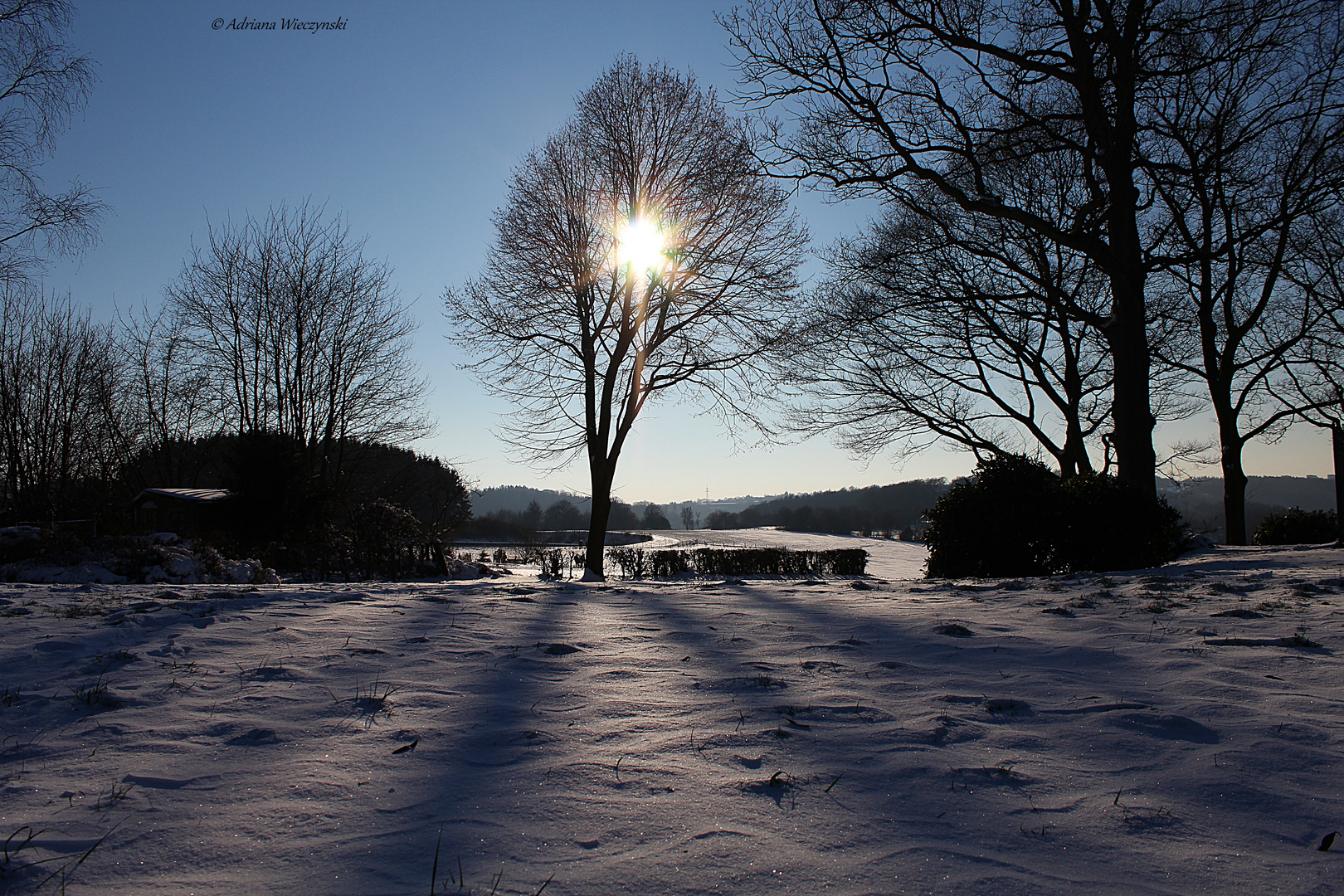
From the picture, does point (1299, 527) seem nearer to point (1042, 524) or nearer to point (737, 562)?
point (1042, 524)

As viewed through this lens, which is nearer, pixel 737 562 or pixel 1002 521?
pixel 1002 521

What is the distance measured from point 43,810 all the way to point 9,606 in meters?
4.15

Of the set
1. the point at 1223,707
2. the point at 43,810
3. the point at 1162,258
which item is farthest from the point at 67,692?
the point at 1162,258

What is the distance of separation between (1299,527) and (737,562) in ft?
43.2

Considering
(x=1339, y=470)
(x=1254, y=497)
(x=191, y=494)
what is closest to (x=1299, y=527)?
(x=1339, y=470)

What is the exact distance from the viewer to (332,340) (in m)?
22.2

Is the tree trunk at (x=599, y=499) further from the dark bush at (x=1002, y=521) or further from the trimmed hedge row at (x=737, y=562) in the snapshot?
the dark bush at (x=1002, y=521)

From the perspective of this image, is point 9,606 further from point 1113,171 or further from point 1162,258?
point 1162,258

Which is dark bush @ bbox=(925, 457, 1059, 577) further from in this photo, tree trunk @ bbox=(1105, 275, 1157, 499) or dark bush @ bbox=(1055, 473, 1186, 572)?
tree trunk @ bbox=(1105, 275, 1157, 499)

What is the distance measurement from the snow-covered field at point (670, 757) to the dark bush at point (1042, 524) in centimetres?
508

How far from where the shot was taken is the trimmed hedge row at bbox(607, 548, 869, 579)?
17828mm

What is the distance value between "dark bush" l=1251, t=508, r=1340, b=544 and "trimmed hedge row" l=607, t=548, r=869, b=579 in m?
9.45

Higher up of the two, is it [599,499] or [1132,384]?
[1132,384]

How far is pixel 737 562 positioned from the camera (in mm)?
18266
